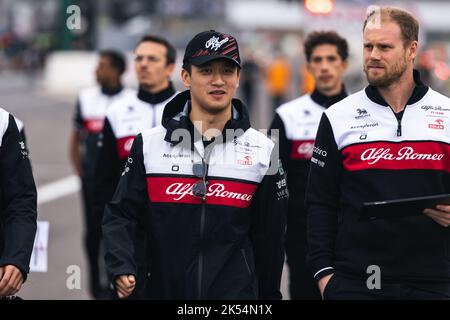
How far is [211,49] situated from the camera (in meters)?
4.64

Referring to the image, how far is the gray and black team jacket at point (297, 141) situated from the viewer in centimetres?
692

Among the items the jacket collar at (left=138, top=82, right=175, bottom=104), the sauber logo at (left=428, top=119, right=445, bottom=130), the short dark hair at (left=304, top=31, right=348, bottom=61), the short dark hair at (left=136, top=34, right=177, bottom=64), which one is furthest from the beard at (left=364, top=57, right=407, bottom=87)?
the short dark hair at (left=136, top=34, right=177, bottom=64)

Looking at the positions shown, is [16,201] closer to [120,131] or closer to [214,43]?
[214,43]

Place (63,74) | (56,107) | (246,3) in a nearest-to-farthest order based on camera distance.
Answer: (56,107) < (63,74) < (246,3)

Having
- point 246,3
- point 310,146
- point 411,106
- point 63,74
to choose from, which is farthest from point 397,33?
point 246,3

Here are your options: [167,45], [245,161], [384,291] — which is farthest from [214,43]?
[167,45]

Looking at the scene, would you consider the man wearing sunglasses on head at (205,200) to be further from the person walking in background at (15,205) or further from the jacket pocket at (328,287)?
the person walking in background at (15,205)

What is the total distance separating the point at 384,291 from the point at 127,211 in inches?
47.9

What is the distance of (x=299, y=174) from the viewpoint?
7.06 metres

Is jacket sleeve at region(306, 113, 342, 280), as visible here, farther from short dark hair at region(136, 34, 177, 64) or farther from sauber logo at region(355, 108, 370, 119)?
short dark hair at region(136, 34, 177, 64)

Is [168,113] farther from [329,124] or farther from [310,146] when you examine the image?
[310,146]

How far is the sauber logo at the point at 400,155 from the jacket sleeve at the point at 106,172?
9.13 feet
